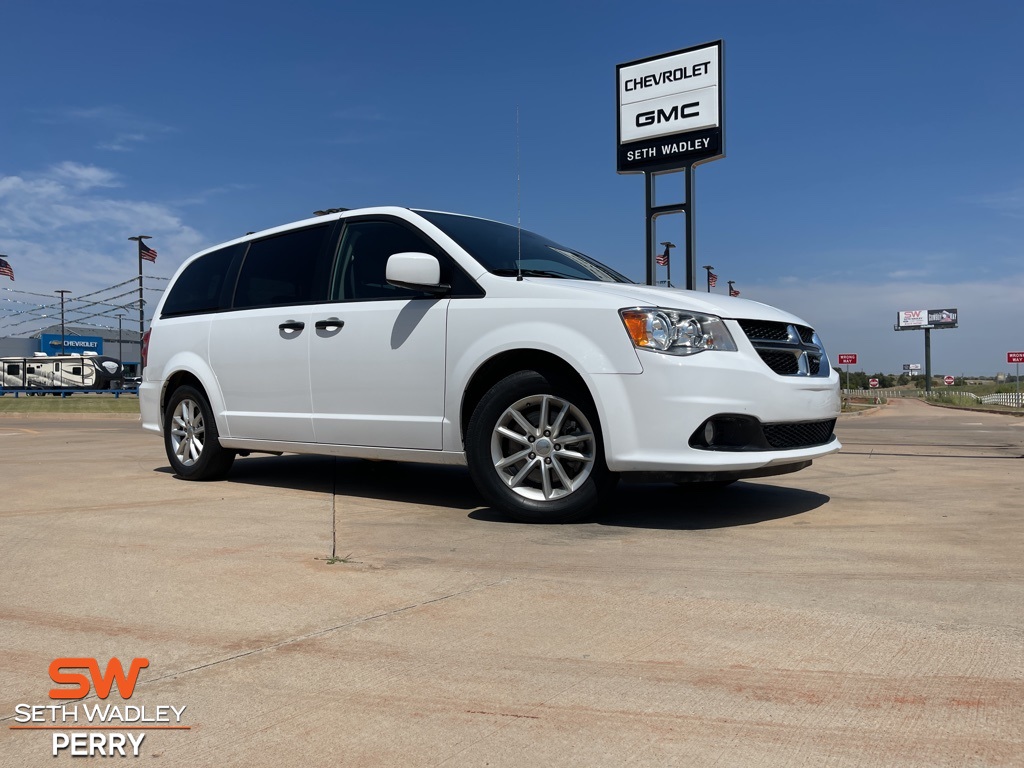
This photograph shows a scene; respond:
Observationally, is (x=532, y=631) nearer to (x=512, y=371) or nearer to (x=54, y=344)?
(x=512, y=371)

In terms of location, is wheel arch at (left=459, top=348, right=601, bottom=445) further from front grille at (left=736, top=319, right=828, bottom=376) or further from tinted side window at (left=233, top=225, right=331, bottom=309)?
tinted side window at (left=233, top=225, right=331, bottom=309)

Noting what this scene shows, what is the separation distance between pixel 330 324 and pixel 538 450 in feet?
6.09

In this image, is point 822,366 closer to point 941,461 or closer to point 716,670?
point 716,670

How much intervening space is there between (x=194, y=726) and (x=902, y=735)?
1629mm

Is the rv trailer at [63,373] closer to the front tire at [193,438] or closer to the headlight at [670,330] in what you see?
the front tire at [193,438]

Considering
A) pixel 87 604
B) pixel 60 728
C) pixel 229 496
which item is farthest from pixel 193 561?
pixel 229 496

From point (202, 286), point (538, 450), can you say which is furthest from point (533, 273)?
point (202, 286)

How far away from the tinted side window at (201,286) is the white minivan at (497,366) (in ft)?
0.42

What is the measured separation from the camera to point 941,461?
322 inches

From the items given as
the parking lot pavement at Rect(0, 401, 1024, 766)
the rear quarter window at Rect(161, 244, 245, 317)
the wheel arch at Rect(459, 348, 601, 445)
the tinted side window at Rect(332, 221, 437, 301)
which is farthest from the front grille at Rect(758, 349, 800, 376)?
the rear quarter window at Rect(161, 244, 245, 317)

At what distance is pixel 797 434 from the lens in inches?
185

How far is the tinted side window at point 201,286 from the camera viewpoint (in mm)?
6719

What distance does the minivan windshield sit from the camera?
201 inches

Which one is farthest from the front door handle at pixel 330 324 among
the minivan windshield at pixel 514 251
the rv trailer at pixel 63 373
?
the rv trailer at pixel 63 373
